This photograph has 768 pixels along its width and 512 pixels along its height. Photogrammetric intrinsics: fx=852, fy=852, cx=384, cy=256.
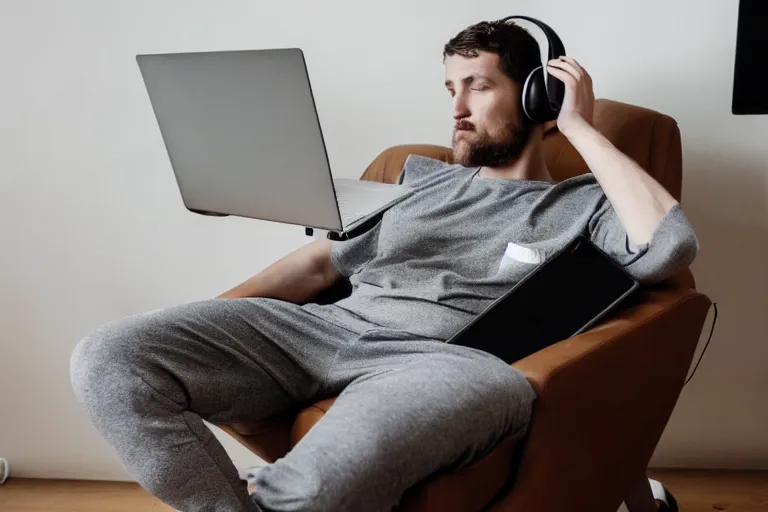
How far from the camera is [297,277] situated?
162 cm

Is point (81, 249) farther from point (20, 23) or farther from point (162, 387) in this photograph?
point (162, 387)

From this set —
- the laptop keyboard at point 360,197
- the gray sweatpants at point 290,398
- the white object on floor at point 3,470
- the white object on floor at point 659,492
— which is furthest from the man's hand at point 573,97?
the white object on floor at point 3,470

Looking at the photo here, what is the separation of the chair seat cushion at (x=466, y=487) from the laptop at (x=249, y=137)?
381 millimetres

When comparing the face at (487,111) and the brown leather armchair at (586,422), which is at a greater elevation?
the face at (487,111)

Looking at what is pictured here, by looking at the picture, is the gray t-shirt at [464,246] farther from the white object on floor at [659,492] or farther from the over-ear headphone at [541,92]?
the white object on floor at [659,492]

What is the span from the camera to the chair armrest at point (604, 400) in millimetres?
1120

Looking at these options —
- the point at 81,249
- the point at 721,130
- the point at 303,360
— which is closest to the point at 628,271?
the point at 303,360

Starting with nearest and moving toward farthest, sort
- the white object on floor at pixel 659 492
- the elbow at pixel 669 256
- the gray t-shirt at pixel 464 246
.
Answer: the elbow at pixel 669 256 → the gray t-shirt at pixel 464 246 → the white object on floor at pixel 659 492

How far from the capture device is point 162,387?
121 cm

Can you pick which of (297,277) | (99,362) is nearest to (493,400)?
(99,362)

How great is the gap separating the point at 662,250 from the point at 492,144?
0.45 metres

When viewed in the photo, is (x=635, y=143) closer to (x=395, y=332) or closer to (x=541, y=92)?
(x=541, y=92)

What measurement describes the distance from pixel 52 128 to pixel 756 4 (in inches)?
61.2

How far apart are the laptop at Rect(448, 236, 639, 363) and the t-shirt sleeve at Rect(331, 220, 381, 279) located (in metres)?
0.37
